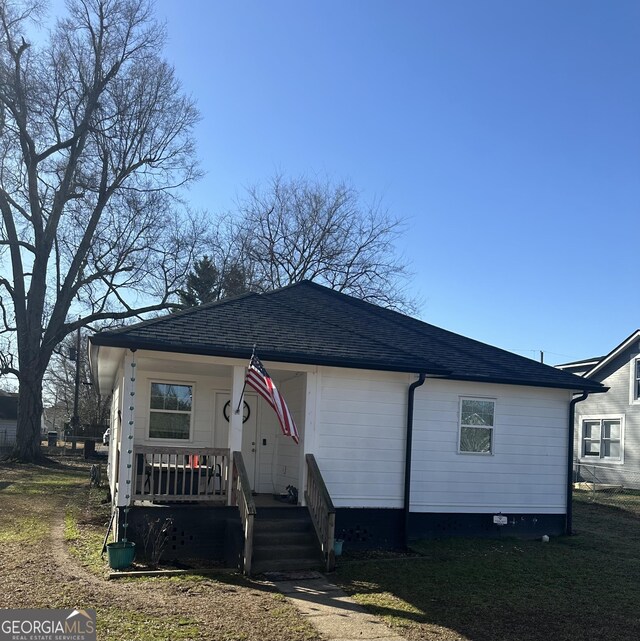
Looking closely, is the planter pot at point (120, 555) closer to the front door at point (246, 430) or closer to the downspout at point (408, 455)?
the front door at point (246, 430)

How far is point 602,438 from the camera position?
84.3 ft

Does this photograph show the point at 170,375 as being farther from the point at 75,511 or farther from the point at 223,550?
the point at 75,511

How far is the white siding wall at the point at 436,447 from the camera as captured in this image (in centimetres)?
1130

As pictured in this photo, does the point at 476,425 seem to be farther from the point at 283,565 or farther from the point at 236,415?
the point at 283,565

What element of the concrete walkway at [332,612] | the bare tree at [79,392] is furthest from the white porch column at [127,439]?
the bare tree at [79,392]

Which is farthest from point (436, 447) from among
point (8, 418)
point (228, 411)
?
point (8, 418)

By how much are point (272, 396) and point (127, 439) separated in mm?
2312

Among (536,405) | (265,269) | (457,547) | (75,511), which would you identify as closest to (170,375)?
(75,511)

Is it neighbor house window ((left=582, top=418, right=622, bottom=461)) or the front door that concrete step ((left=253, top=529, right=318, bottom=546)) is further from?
neighbor house window ((left=582, top=418, right=622, bottom=461))

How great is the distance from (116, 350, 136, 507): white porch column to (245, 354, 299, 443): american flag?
6.04ft

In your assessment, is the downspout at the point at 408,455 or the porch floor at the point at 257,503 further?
the downspout at the point at 408,455

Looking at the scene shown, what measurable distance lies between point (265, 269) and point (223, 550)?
26.4 meters

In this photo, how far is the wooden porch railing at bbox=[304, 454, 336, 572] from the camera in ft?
30.9

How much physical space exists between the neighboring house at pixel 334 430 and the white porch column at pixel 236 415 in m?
0.02
